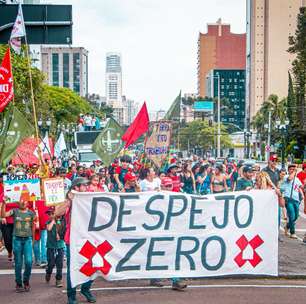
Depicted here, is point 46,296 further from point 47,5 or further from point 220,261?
point 47,5

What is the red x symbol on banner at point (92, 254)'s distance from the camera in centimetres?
905

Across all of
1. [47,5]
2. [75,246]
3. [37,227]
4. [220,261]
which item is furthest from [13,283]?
[47,5]

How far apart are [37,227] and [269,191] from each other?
348 centimetres

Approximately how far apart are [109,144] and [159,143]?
2450 mm

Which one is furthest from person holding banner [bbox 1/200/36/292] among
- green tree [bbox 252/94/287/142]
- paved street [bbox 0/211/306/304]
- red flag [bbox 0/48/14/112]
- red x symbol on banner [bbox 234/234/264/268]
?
green tree [bbox 252/94/287/142]

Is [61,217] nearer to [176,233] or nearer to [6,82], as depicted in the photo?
[176,233]

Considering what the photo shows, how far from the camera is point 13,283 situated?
10.9 m

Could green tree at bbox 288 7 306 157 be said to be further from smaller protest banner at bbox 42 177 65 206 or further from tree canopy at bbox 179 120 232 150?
tree canopy at bbox 179 120 232 150

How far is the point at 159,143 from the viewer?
17.7 m

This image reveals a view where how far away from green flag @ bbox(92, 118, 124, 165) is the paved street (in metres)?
8.07

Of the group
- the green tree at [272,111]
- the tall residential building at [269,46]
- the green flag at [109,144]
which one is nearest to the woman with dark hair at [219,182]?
the green flag at [109,144]

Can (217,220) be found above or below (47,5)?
below

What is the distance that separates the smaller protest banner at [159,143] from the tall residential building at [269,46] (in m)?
145

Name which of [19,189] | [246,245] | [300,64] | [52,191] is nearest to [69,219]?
[246,245]
